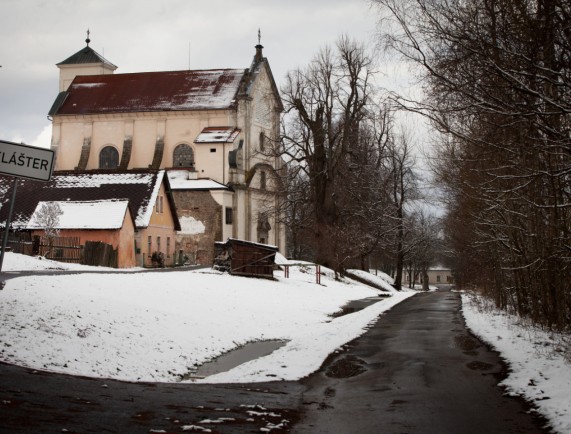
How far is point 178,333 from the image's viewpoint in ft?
64.0

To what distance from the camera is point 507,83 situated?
11.7 meters

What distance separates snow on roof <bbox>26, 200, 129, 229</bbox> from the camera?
46594 millimetres

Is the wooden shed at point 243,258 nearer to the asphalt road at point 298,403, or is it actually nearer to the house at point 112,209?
the house at point 112,209

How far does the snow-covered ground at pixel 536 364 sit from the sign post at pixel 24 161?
713 centimetres

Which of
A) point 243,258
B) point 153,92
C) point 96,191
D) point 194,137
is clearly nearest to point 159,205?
point 96,191

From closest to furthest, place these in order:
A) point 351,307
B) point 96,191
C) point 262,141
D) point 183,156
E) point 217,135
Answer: point 351,307 → point 96,191 → point 217,135 → point 183,156 → point 262,141

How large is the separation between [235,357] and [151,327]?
2.40m

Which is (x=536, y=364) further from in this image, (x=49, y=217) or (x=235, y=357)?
(x=49, y=217)

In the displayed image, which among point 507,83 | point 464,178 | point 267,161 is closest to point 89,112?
point 267,161

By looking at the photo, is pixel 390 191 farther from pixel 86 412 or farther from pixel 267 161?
pixel 86 412

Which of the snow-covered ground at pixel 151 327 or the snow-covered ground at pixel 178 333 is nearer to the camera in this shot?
the snow-covered ground at pixel 178 333

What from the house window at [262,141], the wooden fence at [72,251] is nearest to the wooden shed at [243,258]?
the wooden fence at [72,251]

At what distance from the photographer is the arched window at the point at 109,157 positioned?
7212cm

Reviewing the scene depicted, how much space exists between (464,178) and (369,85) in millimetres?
31121
